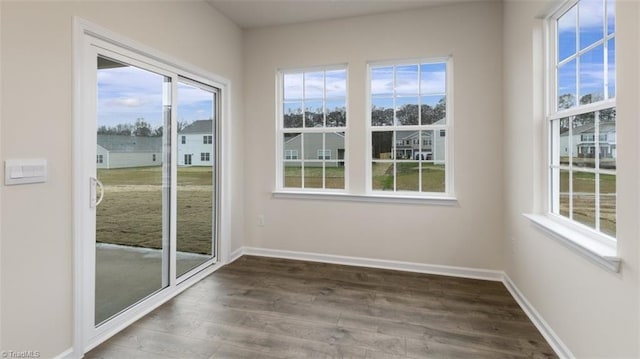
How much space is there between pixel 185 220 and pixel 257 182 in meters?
1.12

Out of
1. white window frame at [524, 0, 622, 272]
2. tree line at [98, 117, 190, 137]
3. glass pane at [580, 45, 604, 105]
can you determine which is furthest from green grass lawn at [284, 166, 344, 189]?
glass pane at [580, 45, 604, 105]

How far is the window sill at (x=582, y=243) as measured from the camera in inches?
60.3

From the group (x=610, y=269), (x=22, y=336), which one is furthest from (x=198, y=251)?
(x=610, y=269)

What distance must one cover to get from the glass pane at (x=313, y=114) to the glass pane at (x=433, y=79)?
1.20 m

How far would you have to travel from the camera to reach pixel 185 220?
3193mm

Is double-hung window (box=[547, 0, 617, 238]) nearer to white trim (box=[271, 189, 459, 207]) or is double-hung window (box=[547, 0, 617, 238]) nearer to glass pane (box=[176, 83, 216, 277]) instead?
white trim (box=[271, 189, 459, 207])

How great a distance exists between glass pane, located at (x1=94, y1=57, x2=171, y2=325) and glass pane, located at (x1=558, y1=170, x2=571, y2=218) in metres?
3.21

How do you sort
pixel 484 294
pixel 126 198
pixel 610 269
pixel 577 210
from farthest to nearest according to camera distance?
1. pixel 484 294
2. pixel 126 198
3. pixel 577 210
4. pixel 610 269

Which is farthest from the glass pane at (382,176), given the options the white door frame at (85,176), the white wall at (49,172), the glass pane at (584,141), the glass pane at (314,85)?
the white wall at (49,172)

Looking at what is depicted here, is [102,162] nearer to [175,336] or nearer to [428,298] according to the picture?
[175,336]

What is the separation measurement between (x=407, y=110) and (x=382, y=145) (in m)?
0.48

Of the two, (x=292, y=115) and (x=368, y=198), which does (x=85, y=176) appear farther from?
(x=368, y=198)

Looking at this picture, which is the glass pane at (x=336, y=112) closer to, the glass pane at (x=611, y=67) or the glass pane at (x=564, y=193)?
the glass pane at (x=564, y=193)

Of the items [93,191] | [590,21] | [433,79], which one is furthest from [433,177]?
[93,191]
